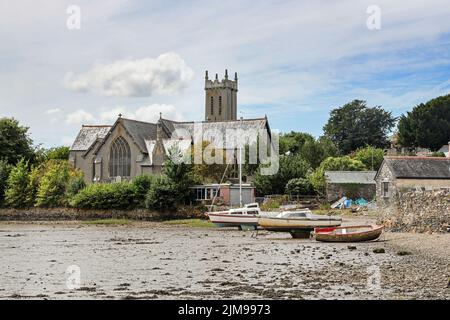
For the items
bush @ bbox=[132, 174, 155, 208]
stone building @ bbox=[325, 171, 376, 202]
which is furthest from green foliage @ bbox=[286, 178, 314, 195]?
bush @ bbox=[132, 174, 155, 208]

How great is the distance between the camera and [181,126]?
110m

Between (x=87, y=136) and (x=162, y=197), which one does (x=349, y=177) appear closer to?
(x=162, y=197)

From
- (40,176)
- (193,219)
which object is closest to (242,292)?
(193,219)

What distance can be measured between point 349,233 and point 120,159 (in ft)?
193

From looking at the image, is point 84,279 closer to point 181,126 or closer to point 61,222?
point 61,222

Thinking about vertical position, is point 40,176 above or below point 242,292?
above

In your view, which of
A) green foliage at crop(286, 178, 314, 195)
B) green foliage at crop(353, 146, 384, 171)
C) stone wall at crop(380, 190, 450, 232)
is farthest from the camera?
green foliage at crop(353, 146, 384, 171)

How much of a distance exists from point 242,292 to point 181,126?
8689 centimetres

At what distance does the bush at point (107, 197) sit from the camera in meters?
75.4

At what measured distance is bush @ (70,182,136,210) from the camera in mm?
75375

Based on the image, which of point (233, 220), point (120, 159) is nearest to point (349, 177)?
point (233, 220)

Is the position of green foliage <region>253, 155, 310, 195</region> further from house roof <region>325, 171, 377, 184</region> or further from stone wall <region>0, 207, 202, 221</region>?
stone wall <region>0, 207, 202, 221</region>

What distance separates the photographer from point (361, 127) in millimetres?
121812

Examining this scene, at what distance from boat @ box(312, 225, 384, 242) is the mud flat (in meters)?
0.79
